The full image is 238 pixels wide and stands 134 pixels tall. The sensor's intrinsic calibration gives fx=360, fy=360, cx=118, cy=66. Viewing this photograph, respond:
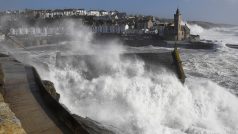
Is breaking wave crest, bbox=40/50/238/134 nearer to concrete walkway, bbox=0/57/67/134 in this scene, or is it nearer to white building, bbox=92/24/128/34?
concrete walkway, bbox=0/57/67/134

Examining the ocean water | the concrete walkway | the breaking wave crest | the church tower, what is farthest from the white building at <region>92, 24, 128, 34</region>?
the concrete walkway

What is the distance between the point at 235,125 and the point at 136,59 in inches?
260

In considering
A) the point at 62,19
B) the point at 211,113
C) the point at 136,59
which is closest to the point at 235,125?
the point at 211,113

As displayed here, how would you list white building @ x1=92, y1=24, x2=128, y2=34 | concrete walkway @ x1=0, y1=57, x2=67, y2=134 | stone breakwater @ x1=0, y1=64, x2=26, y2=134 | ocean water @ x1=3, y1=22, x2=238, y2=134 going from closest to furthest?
stone breakwater @ x1=0, y1=64, x2=26, y2=134 → concrete walkway @ x1=0, y1=57, x2=67, y2=134 → ocean water @ x1=3, y1=22, x2=238, y2=134 → white building @ x1=92, y1=24, x2=128, y2=34

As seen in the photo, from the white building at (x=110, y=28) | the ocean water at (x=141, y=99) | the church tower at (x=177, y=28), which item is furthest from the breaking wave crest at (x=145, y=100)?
the white building at (x=110, y=28)

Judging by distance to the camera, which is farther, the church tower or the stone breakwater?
the church tower

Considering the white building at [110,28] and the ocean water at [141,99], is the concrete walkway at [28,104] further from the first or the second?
the white building at [110,28]

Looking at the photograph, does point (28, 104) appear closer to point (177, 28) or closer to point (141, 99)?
point (141, 99)

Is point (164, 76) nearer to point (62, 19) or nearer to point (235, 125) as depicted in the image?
point (235, 125)

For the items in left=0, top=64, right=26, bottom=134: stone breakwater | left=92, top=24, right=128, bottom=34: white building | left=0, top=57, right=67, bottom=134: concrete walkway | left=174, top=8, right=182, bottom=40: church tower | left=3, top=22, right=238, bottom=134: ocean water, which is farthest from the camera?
left=92, top=24, right=128, bottom=34: white building

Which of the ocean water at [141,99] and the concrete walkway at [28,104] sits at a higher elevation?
the concrete walkway at [28,104]

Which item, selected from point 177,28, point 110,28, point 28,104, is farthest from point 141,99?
point 110,28

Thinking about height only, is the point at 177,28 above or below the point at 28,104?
below

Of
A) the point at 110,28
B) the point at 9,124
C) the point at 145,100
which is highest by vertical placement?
the point at 9,124
